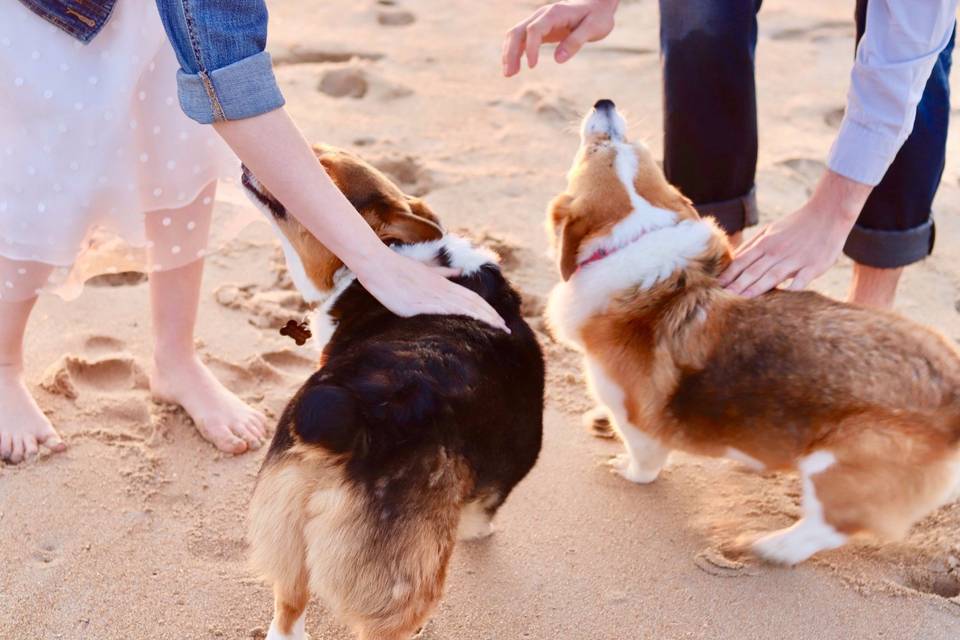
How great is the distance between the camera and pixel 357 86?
200 inches

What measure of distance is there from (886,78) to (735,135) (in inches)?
28.0

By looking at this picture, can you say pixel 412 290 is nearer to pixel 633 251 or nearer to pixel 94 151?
pixel 633 251

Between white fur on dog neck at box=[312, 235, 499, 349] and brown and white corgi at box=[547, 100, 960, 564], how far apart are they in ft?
1.09

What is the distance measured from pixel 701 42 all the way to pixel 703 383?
49.2 inches

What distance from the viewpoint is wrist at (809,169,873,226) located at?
8.89 ft

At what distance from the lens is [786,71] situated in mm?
5648

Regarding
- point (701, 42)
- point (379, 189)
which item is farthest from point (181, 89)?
point (701, 42)

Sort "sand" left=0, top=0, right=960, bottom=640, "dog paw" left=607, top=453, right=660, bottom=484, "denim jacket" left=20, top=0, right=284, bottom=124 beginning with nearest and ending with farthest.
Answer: "denim jacket" left=20, top=0, right=284, bottom=124
"sand" left=0, top=0, right=960, bottom=640
"dog paw" left=607, top=453, right=660, bottom=484

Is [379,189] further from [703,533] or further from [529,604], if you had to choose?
[703,533]

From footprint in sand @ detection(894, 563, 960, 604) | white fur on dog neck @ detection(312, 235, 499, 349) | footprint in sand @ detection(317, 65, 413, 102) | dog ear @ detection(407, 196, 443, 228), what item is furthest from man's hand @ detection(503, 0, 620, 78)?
footprint in sand @ detection(317, 65, 413, 102)

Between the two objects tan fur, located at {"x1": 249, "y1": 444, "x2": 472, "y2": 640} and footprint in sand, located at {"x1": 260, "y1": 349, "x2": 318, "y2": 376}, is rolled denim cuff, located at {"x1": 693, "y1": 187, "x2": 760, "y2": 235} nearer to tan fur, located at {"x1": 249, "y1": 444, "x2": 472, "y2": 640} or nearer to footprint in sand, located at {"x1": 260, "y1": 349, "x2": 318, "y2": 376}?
footprint in sand, located at {"x1": 260, "y1": 349, "x2": 318, "y2": 376}

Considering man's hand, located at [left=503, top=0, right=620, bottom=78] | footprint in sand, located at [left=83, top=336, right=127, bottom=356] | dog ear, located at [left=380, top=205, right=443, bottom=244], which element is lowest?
footprint in sand, located at [left=83, top=336, right=127, bottom=356]

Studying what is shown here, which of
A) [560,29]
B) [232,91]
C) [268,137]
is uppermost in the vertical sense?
[232,91]

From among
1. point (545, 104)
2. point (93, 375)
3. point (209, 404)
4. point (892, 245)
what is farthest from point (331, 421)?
point (545, 104)
